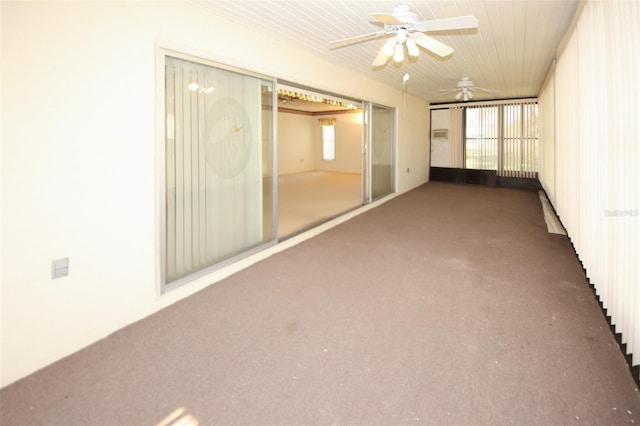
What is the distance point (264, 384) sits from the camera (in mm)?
1871

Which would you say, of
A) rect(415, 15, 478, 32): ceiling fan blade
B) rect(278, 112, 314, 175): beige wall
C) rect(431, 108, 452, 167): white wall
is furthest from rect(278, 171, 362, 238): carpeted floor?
rect(415, 15, 478, 32): ceiling fan blade

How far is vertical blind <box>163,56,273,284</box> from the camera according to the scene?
2.93m

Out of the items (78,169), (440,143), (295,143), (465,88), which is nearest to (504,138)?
(440,143)

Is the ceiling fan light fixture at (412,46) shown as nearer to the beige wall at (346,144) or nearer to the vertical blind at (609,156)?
the vertical blind at (609,156)

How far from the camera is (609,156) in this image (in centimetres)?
240

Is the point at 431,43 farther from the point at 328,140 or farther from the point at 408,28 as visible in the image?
the point at 328,140

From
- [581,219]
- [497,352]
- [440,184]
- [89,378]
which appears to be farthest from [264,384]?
[440,184]

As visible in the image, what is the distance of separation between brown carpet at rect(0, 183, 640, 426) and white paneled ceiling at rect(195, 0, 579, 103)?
2466 millimetres

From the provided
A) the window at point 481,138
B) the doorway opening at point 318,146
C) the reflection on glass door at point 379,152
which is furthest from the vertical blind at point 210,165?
the window at point 481,138

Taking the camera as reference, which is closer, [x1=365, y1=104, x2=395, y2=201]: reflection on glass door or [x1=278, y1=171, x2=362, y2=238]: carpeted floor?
[x1=278, y1=171, x2=362, y2=238]: carpeted floor

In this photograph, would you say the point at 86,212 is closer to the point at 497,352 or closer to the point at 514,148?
the point at 497,352

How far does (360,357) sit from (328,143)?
42.7 ft

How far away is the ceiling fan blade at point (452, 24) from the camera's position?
271 centimetres

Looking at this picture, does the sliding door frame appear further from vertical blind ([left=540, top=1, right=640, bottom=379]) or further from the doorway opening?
the doorway opening
